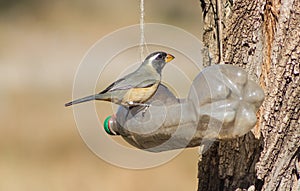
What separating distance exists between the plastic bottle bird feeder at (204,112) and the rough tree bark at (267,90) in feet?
0.40

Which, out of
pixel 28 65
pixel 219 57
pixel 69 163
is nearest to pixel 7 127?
pixel 69 163

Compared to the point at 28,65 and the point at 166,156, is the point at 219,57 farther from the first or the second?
the point at 28,65

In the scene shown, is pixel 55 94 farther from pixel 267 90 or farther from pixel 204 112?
pixel 204 112

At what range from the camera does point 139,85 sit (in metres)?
2.57

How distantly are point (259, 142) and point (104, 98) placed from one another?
46 centimetres

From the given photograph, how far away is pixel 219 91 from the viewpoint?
8.21 feet

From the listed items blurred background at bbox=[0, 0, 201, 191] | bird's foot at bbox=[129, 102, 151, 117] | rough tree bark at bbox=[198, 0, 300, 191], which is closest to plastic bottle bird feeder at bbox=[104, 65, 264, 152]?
bird's foot at bbox=[129, 102, 151, 117]

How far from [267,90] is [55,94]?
22.5 feet

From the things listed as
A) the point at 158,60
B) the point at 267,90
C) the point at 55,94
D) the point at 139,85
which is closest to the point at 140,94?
the point at 139,85

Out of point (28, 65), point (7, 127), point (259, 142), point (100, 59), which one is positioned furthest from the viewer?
point (28, 65)

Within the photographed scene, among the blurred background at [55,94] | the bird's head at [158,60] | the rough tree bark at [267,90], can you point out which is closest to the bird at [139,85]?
the bird's head at [158,60]

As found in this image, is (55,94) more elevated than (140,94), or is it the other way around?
(140,94)

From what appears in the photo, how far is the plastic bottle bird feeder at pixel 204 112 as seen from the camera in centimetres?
251

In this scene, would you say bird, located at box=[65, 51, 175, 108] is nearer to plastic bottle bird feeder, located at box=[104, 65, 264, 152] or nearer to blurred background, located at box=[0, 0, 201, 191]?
plastic bottle bird feeder, located at box=[104, 65, 264, 152]
